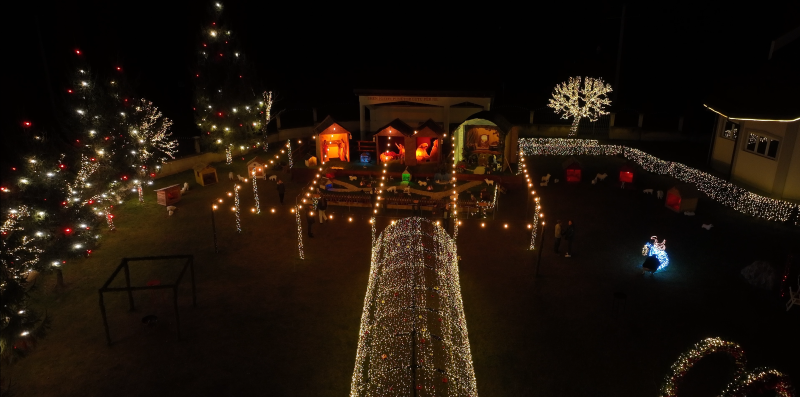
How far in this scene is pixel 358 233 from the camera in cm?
1853

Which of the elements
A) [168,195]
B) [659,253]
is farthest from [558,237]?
[168,195]

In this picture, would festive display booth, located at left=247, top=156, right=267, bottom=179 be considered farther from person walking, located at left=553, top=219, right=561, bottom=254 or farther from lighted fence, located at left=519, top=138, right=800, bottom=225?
person walking, located at left=553, top=219, right=561, bottom=254

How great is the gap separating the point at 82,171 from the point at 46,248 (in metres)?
3.32

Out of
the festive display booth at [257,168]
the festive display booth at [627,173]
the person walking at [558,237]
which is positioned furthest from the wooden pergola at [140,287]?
the festive display booth at [627,173]

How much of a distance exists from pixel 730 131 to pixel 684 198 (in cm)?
721

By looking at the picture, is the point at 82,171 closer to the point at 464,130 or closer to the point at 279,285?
the point at 279,285

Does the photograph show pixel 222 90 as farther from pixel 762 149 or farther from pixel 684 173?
pixel 762 149

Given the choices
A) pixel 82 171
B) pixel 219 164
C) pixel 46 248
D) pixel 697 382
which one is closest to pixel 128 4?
pixel 219 164

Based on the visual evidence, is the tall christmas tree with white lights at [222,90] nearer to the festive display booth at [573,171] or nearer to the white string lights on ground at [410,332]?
the white string lights on ground at [410,332]

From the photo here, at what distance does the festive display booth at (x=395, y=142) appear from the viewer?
25.1m

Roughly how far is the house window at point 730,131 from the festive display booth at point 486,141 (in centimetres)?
1054

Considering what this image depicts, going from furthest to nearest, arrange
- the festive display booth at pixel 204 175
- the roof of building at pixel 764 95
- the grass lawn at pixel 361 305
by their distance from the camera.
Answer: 1. the festive display booth at pixel 204 175
2. the roof of building at pixel 764 95
3. the grass lawn at pixel 361 305

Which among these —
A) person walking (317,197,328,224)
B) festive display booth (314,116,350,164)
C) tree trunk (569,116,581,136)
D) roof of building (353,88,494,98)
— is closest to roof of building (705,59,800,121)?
tree trunk (569,116,581,136)

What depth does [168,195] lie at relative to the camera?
829 inches
